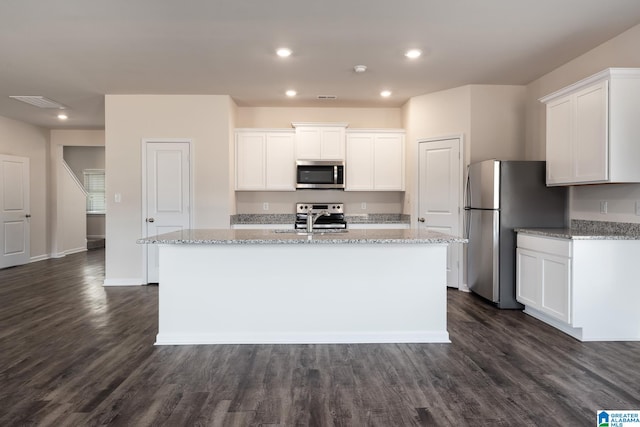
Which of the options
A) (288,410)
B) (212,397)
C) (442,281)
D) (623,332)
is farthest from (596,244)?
(212,397)

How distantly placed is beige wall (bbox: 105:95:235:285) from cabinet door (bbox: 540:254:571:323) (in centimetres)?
388

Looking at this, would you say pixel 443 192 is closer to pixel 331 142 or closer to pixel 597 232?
pixel 331 142

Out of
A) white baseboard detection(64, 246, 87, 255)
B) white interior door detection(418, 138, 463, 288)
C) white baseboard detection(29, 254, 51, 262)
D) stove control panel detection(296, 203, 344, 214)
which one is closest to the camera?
white interior door detection(418, 138, 463, 288)

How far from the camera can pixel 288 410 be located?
2.14 metres

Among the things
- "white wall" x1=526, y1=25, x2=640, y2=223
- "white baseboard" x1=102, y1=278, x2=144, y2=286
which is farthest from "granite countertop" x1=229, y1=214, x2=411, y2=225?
"white wall" x1=526, y1=25, x2=640, y2=223

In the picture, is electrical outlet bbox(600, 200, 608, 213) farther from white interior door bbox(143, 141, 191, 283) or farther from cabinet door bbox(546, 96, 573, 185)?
white interior door bbox(143, 141, 191, 283)

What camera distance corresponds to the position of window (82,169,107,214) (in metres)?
10.7

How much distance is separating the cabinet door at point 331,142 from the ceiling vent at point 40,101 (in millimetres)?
3982

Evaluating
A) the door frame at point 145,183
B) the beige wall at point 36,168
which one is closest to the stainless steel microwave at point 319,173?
the door frame at point 145,183

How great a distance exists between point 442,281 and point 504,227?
146 cm

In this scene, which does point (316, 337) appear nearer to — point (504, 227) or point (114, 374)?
point (114, 374)

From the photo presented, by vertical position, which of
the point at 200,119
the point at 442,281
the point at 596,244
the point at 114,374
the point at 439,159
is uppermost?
the point at 200,119

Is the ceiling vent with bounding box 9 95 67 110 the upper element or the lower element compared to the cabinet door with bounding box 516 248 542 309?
upper

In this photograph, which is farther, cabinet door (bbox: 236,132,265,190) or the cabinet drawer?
cabinet door (bbox: 236,132,265,190)
